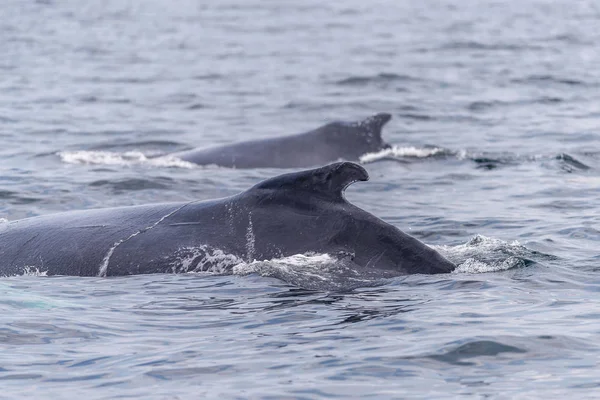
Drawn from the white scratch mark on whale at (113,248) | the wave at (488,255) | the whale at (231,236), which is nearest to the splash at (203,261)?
the whale at (231,236)

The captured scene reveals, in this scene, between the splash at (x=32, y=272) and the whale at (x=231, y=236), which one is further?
the splash at (x=32, y=272)

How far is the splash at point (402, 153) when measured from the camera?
19.1m

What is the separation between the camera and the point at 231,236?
10406 millimetres

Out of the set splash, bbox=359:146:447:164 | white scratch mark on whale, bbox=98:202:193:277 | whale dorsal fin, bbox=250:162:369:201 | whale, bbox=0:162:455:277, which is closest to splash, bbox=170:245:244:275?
whale, bbox=0:162:455:277

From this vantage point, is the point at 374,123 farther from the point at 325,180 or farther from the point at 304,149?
the point at 325,180

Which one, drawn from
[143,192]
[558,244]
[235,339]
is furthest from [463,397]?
[143,192]

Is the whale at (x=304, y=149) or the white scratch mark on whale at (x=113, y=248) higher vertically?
the whale at (x=304, y=149)

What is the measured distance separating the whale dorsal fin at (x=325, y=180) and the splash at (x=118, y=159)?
838 cm

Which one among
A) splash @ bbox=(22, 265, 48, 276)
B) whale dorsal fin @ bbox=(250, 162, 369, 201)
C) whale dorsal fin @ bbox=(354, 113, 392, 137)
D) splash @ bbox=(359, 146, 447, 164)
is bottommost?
splash @ bbox=(22, 265, 48, 276)

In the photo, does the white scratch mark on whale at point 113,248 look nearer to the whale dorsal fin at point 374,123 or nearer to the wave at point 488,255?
the wave at point 488,255

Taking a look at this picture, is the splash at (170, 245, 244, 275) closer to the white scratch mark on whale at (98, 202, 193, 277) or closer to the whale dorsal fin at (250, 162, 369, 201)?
the white scratch mark on whale at (98, 202, 193, 277)

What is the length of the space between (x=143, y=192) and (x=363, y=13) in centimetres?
3694

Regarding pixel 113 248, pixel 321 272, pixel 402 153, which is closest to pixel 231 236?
pixel 321 272

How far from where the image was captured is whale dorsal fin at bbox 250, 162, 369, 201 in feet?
32.3
